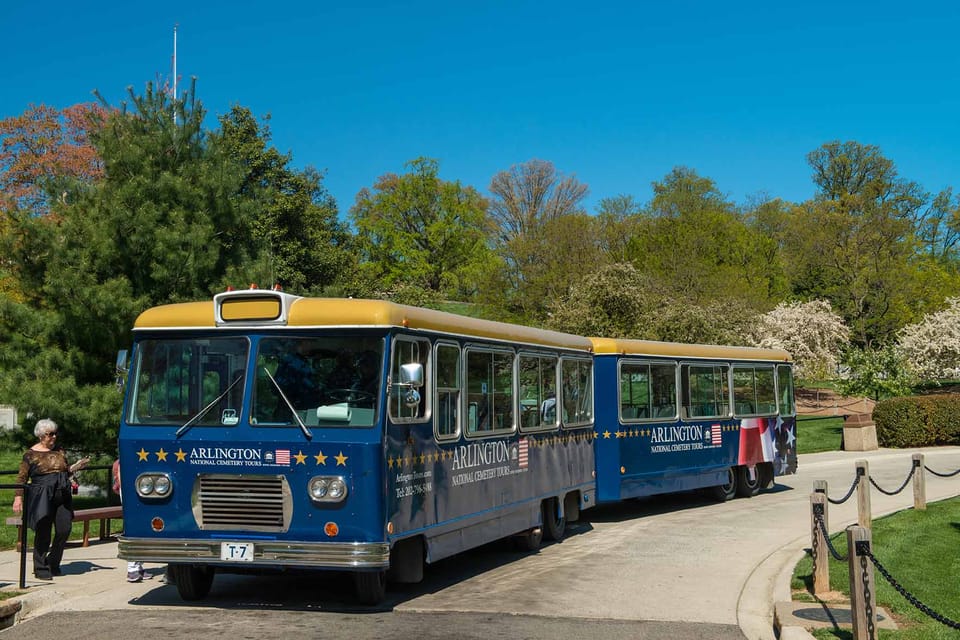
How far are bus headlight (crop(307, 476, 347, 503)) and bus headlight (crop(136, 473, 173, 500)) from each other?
1398mm

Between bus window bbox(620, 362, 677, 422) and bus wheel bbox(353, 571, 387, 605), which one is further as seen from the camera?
bus window bbox(620, 362, 677, 422)

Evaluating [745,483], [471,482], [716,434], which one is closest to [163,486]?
[471,482]

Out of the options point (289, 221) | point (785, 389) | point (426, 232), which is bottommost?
point (785, 389)

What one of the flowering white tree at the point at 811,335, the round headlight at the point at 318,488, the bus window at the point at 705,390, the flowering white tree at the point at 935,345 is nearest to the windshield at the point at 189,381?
the round headlight at the point at 318,488

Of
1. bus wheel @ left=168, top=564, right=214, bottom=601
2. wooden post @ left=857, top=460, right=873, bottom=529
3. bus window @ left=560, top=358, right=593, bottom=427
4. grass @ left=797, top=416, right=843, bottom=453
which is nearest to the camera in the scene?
bus wheel @ left=168, top=564, right=214, bottom=601

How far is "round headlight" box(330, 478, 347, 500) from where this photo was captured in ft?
31.0

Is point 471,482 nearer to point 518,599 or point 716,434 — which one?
point 518,599

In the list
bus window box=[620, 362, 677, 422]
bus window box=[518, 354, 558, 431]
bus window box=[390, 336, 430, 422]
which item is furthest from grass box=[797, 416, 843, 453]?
bus window box=[390, 336, 430, 422]

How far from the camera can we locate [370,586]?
9984 millimetres

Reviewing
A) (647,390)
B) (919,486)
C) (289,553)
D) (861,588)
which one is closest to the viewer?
(861,588)

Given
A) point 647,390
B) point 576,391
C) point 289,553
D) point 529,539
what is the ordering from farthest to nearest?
point 647,390 < point 576,391 < point 529,539 < point 289,553

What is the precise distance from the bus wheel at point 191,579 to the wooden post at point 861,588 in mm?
6102

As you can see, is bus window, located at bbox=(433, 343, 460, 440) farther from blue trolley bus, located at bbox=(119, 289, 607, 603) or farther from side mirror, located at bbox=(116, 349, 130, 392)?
side mirror, located at bbox=(116, 349, 130, 392)

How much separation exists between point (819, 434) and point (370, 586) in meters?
30.2
